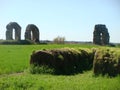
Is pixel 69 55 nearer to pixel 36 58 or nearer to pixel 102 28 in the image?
pixel 36 58

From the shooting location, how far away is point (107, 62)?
52.2ft

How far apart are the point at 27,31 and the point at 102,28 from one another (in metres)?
17.8

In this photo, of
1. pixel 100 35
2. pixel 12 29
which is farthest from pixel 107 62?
pixel 12 29

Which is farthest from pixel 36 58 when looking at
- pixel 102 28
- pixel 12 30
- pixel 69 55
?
pixel 12 30

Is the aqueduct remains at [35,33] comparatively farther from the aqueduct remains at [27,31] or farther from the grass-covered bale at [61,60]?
the grass-covered bale at [61,60]

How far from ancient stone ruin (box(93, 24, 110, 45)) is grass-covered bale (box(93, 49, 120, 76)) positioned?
60.1 m

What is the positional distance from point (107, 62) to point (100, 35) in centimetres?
6118

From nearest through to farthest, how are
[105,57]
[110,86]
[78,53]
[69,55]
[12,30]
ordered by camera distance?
[110,86] → [105,57] → [69,55] → [78,53] → [12,30]

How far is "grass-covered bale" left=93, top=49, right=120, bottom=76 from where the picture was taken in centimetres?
1542

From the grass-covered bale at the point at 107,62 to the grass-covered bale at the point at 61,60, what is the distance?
2.98 meters

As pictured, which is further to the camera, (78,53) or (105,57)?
(78,53)

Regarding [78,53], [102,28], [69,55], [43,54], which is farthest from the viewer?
[102,28]

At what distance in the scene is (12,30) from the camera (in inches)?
3428

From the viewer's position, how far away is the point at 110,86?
1241 cm
